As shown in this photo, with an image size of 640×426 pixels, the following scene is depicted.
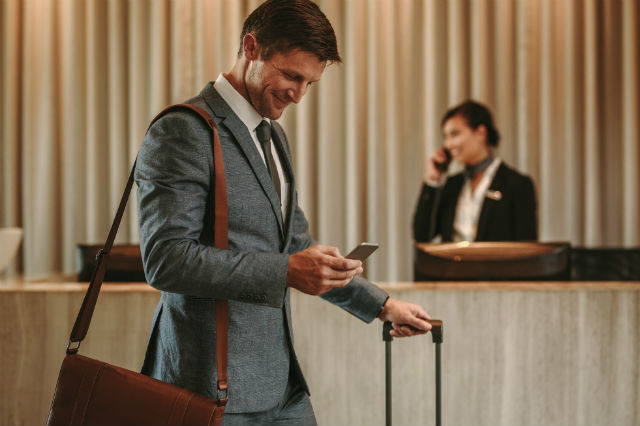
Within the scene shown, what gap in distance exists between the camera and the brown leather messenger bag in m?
0.98

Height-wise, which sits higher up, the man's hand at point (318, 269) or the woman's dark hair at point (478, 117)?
the woman's dark hair at point (478, 117)

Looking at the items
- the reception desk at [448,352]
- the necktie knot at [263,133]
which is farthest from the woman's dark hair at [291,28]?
the reception desk at [448,352]

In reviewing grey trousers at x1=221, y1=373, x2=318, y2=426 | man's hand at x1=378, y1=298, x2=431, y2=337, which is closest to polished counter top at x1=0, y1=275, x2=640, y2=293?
man's hand at x1=378, y1=298, x2=431, y2=337

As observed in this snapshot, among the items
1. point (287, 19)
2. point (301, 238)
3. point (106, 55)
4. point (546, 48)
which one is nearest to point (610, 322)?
point (301, 238)

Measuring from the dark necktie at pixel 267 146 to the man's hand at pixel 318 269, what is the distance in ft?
0.66

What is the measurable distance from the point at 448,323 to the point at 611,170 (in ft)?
8.24

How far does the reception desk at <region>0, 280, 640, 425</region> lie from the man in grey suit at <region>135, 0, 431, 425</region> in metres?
0.55

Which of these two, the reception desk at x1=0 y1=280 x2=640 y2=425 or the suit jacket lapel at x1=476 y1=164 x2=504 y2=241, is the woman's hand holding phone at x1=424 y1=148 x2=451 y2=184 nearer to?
the suit jacket lapel at x1=476 y1=164 x2=504 y2=241

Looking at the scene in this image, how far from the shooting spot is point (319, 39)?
3.67 ft

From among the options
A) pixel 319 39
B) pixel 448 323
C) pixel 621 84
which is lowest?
pixel 448 323

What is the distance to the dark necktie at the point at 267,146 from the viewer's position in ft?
3.78

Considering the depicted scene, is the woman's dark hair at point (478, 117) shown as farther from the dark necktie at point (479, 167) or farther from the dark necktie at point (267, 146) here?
the dark necktie at point (267, 146)

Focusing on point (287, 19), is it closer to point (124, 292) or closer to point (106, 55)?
point (124, 292)

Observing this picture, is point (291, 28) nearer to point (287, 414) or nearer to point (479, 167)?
point (287, 414)
